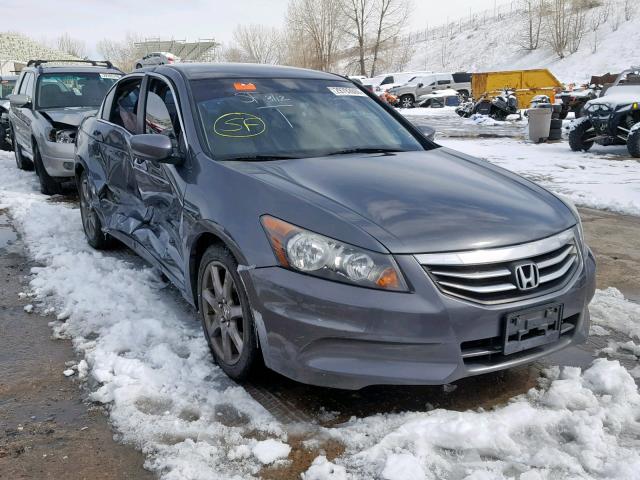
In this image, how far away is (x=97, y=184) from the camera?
16.8 feet

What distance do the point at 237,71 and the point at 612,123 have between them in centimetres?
983

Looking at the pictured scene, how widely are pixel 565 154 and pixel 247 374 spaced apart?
36.1ft

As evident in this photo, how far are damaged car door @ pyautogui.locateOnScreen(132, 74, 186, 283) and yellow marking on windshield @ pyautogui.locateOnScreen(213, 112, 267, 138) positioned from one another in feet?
0.77

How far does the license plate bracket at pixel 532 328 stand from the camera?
250 cm

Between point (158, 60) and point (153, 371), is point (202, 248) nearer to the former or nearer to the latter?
point (153, 371)

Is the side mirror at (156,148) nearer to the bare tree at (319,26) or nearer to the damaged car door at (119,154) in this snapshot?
the damaged car door at (119,154)

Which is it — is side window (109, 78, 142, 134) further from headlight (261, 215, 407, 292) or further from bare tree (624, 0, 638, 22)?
bare tree (624, 0, 638, 22)

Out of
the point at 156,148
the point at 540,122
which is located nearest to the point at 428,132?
the point at 156,148

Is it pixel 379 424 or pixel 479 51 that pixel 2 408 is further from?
pixel 479 51

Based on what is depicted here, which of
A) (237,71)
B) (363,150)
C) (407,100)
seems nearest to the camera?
(363,150)

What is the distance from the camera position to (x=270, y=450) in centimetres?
246

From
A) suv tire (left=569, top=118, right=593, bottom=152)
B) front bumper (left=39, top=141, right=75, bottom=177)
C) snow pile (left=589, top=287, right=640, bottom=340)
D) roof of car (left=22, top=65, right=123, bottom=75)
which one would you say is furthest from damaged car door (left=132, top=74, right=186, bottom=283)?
suv tire (left=569, top=118, right=593, bottom=152)

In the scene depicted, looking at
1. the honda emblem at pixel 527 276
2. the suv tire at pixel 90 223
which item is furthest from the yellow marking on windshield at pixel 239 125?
the suv tire at pixel 90 223

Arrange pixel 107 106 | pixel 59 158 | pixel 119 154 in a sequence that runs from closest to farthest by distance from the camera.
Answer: pixel 119 154, pixel 107 106, pixel 59 158
